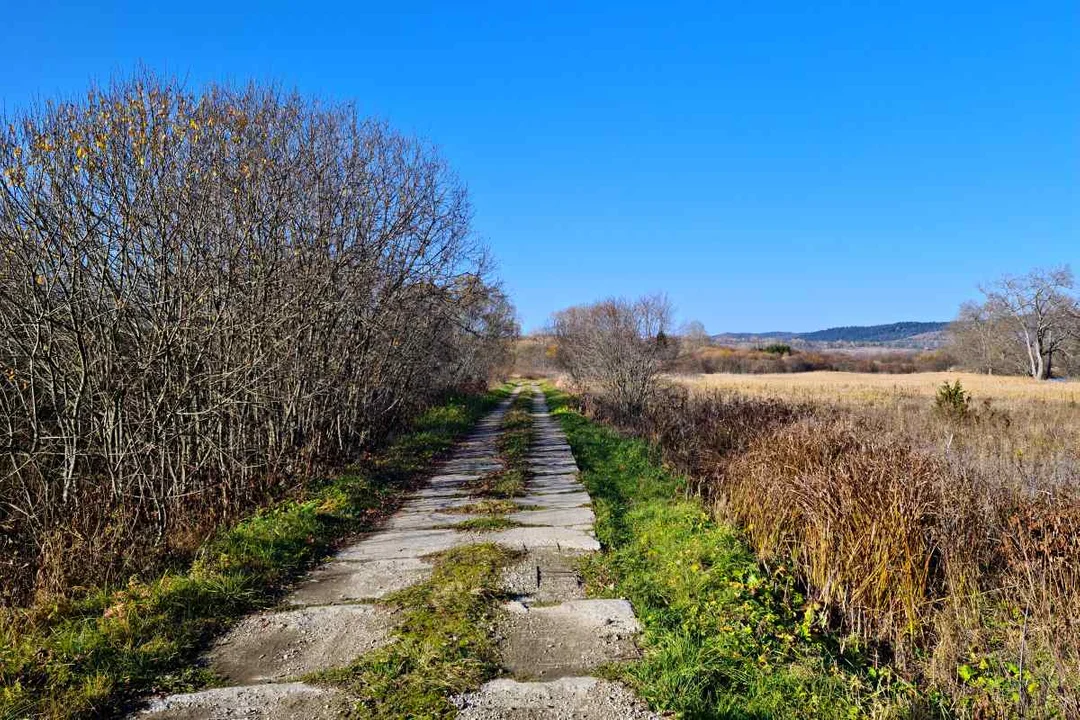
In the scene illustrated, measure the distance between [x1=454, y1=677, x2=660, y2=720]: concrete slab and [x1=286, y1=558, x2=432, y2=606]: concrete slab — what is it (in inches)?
70.8

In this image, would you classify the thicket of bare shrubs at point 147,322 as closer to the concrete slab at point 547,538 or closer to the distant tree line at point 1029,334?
the concrete slab at point 547,538

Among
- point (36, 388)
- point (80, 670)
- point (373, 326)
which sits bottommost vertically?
point (80, 670)

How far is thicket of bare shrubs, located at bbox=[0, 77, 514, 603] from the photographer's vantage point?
5.86 meters

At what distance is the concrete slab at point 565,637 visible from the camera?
3.81 metres

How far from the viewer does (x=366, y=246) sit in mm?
11641

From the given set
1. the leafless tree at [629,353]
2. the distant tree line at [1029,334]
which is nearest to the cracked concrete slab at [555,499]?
the leafless tree at [629,353]

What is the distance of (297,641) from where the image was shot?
4230 millimetres

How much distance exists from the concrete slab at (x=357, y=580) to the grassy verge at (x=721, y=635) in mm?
1556

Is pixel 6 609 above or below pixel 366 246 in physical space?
below

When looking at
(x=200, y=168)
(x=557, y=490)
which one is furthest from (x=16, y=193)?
(x=557, y=490)

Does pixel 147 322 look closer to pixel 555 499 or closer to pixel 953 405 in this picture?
pixel 555 499

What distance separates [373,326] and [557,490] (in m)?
4.76

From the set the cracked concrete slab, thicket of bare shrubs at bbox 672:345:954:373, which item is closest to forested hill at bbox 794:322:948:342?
thicket of bare shrubs at bbox 672:345:954:373

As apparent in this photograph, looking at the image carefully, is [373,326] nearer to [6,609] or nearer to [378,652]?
[6,609]
